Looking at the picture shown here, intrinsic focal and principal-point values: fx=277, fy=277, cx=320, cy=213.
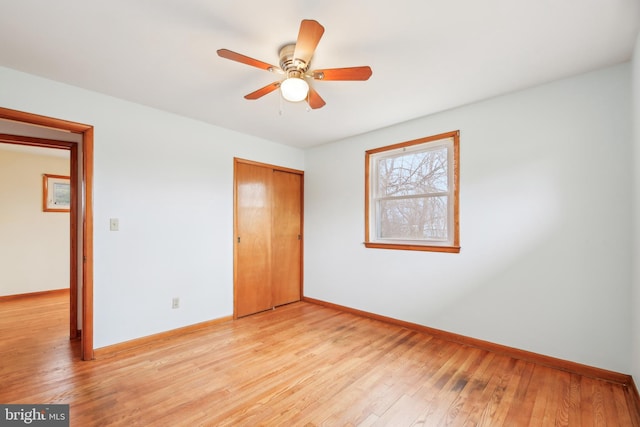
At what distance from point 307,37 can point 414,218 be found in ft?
7.80

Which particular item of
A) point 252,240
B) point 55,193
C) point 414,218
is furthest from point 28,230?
point 414,218

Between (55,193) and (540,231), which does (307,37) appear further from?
(55,193)

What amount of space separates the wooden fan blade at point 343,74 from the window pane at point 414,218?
181cm

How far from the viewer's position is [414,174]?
10.9ft

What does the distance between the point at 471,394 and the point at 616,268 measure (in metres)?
1.47

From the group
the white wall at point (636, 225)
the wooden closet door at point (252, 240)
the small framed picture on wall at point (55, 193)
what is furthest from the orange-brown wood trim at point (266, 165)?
the white wall at point (636, 225)

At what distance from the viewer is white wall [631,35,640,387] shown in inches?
72.0

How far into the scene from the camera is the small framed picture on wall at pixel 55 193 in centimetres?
474

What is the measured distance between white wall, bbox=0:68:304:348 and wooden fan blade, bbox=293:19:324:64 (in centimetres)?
206

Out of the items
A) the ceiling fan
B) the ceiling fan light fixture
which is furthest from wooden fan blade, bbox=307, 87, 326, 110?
the ceiling fan light fixture

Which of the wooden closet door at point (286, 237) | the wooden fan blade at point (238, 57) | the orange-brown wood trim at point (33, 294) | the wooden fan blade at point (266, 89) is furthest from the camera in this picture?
the orange-brown wood trim at point (33, 294)

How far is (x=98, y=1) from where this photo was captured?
152cm

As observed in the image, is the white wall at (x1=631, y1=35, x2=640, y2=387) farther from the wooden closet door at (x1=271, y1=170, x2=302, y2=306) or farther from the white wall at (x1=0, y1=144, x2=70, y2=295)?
the white wall at (x1=0, y1=144, x2=70, y2=295)

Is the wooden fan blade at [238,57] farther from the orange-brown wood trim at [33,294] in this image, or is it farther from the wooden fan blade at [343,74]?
the orange-brown wood trim at [33,294]
